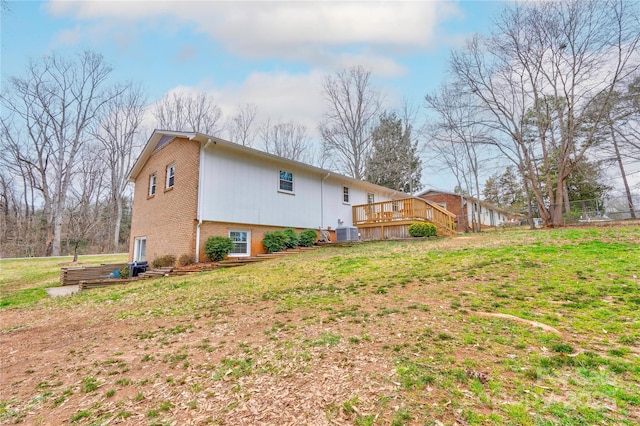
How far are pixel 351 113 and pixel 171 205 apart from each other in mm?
18547

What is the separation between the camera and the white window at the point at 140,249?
1409 cm

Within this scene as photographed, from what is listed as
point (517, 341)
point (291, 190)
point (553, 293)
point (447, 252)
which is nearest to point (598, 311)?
point (553, 293)

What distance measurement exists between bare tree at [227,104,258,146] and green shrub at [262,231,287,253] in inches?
706

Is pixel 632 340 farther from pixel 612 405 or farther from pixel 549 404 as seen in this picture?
pixel 549 404

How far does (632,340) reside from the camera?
2881mm

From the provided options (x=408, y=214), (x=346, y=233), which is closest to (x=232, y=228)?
A: (x=346, y=233)

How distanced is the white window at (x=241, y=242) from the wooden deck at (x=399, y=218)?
6.77 meters

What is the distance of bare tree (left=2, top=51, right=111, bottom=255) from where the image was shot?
23.4m

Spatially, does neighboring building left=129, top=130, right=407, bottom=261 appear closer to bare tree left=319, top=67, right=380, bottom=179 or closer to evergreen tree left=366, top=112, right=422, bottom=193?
bare tree left=319, top=67, right=380, bottom=179

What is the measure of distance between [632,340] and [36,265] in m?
24.0

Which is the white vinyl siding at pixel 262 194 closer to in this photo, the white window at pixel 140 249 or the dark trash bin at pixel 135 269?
the dark trash bin at pixel 135 269

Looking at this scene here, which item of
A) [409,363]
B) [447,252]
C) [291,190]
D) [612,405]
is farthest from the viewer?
[291,190]

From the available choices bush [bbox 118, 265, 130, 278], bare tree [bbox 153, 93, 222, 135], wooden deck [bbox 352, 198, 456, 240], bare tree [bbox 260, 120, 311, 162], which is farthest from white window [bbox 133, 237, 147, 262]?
bare tree [bbox 260, 120, 311, 162]

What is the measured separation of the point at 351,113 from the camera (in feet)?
84.6
